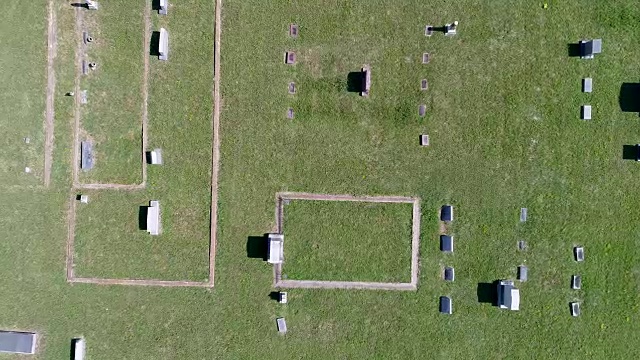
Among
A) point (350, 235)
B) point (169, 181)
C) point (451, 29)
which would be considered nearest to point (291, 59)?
point (451, 29)

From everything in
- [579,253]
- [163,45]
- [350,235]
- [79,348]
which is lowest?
[79,348]

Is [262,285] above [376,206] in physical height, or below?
below

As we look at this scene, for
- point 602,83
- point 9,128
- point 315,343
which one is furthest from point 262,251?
point 602,83

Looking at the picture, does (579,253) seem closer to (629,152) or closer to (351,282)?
(629,152)

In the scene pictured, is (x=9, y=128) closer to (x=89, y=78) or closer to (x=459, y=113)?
(x=89, y=78)

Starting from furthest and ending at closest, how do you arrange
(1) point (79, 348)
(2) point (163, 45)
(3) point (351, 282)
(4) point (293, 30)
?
1. (3) point (351, 282)
2. (4) point (293, 30)
3. (1) point (79, 348)
4. (2) point (163, 45)
